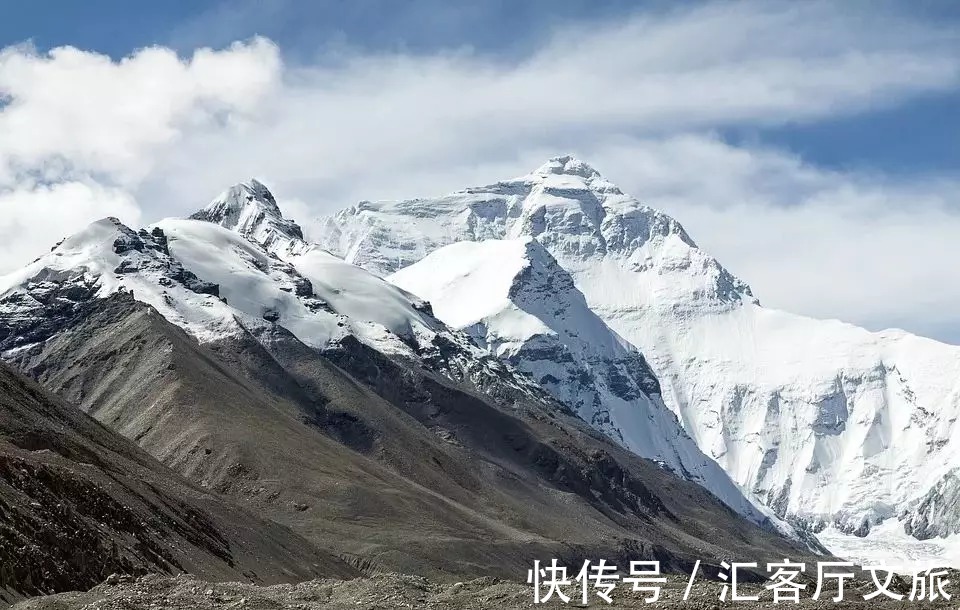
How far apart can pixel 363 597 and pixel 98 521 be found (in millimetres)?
50150

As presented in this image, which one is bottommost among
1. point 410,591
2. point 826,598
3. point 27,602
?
point 27,602

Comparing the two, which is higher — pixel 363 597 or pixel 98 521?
pixel 98 521

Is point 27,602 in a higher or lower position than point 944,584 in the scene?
lower

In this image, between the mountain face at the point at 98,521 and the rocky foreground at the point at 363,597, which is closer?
the rocky foreground at the point at 363,597

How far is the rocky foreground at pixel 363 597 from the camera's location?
82.4 m

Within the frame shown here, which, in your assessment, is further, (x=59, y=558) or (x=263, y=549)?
(x=263, y=549)

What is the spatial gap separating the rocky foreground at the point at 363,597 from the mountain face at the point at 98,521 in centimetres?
1092

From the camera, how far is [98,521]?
13275 centimetres

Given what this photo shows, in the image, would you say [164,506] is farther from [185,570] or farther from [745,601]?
[745,601]

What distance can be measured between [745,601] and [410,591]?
18688 millimetres

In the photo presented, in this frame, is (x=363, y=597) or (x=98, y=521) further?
(x=98, y=521)

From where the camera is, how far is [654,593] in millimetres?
89250

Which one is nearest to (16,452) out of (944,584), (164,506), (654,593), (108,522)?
(108,522)

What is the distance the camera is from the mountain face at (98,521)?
367 ft
